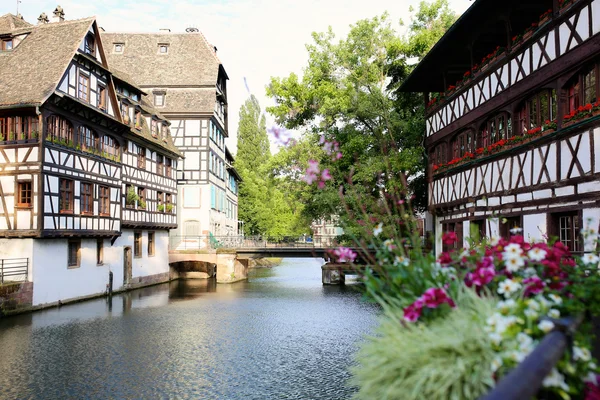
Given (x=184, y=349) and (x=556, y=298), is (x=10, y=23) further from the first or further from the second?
(x=556, y=298)

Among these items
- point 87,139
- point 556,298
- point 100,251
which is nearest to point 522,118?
point 556,298

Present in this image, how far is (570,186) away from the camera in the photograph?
45.9 ft

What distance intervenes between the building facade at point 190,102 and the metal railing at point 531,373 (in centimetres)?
3868

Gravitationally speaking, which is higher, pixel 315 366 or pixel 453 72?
pixel 453 72

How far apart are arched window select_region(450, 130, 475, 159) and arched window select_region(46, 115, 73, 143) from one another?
15.3 m

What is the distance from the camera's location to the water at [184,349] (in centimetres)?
1103

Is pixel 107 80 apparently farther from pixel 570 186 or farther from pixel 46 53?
pixel 570 186

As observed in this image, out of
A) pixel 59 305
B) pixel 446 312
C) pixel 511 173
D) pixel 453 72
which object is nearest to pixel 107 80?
pixel 59 305

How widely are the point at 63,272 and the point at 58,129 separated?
5693 mm

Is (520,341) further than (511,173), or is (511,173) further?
(511,173)

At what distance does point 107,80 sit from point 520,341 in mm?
27116

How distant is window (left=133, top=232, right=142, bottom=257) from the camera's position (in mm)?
32906

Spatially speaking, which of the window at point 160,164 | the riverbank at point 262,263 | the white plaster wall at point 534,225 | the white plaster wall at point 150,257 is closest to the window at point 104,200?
the white plaster wall at point 150,257

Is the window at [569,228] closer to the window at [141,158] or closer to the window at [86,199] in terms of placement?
the window at [86,199]
